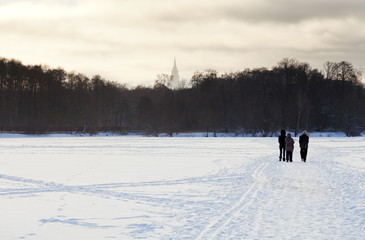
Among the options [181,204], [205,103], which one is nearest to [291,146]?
[181,204]

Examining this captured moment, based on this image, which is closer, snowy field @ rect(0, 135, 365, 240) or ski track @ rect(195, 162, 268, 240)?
ski track @ rect(195, 162, 268, 240)

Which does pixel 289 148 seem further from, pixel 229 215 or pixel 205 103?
pixel 205 103

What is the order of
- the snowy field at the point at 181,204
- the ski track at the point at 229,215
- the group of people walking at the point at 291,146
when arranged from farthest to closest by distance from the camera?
the group of people walking at the point at 291,146, the snowy field at the point at 181,204, the ski track at the point at 229,215

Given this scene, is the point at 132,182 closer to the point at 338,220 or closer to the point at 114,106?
the point at 338,220

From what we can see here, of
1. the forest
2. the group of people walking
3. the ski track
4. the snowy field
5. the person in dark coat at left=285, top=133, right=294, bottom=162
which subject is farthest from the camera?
the forest

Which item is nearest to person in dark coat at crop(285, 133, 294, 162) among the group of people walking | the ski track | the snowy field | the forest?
the group of people walking

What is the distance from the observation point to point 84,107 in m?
94.6

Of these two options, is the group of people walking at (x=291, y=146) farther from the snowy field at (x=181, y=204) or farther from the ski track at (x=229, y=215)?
the ski track at (x=229, y=215)

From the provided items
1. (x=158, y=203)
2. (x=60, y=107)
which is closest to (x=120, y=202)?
(x=158, y=203)

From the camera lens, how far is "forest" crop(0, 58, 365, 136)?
87188 mm

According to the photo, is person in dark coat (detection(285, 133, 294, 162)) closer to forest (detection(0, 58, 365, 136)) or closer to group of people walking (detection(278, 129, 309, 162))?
group of people walking (detection(278, 129, 309, 162))

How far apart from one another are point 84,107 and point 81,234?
8863 centimetres

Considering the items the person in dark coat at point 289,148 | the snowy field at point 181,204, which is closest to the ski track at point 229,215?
the snowy field at point 181,204

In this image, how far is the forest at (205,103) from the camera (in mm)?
87188
